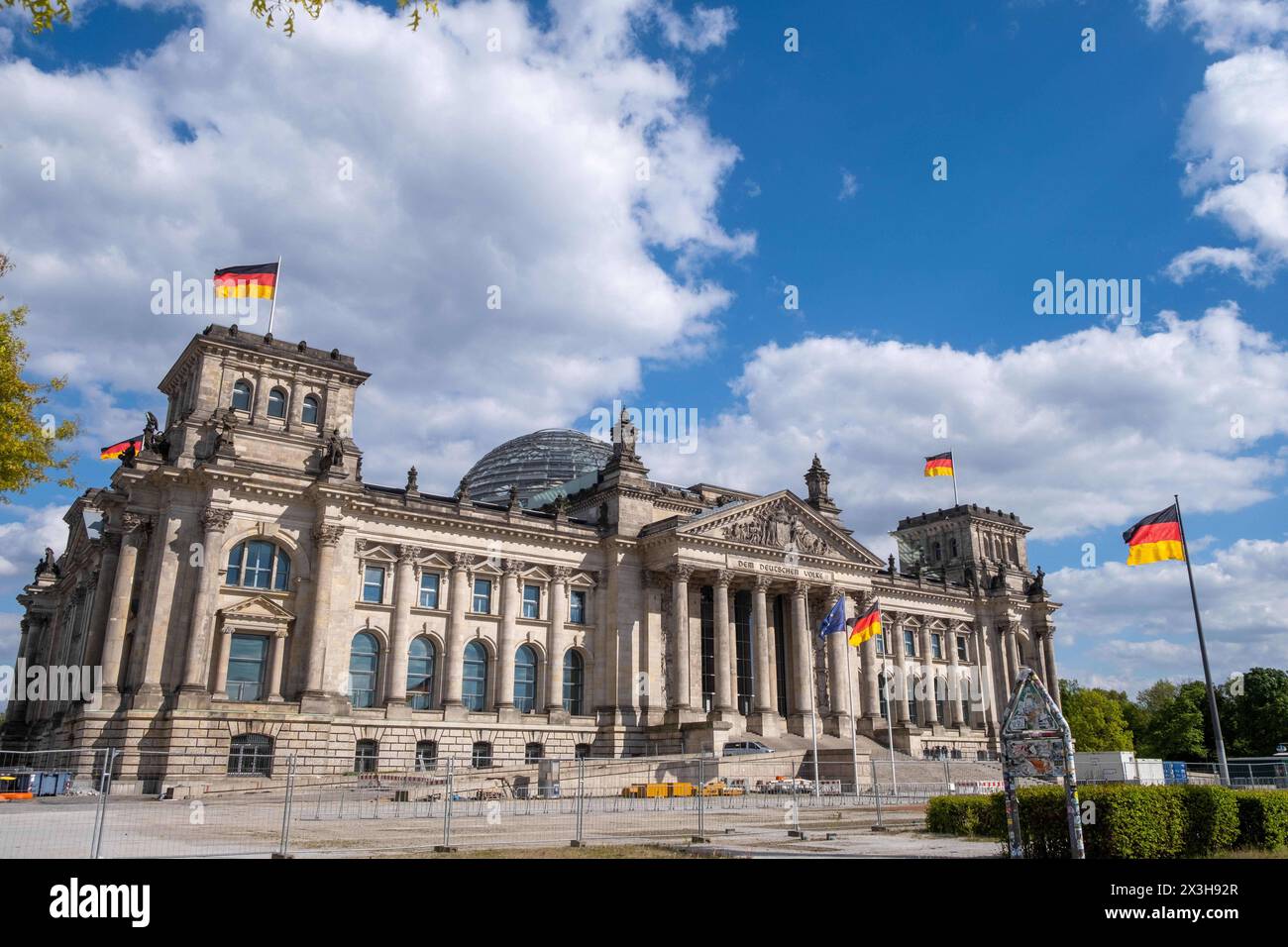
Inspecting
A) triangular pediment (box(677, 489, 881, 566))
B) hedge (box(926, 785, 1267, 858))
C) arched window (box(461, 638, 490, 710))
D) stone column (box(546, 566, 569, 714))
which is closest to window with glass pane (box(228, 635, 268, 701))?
arched window (box(461, 638, 490, 710))

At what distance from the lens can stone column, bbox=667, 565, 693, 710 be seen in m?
61.5

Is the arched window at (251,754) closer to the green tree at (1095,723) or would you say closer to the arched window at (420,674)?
the arched window at (420,674)

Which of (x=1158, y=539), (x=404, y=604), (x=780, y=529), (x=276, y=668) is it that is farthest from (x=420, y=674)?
(x=1158, y=539)

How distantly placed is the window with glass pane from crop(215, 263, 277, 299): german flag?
58.9ft

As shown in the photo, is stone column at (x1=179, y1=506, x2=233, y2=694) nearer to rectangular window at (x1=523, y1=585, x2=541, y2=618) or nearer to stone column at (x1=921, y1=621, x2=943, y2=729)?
rectangular window at (x1=523, y1=585, x2=541, y2=618)

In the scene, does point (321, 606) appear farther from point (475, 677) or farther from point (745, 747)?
point (745, 747)

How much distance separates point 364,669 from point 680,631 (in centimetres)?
2026

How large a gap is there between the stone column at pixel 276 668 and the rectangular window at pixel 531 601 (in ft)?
50.7

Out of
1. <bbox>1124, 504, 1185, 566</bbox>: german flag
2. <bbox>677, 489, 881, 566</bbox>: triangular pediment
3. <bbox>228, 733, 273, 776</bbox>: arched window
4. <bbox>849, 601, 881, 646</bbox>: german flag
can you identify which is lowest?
<bbox>228, 733, 273, 776</bbox>: arched window

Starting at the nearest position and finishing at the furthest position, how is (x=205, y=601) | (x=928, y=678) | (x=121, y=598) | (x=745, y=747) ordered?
(x=121, y=598) < (x=205, y=601) < (x=745, y=747) < (x=928, y=678)

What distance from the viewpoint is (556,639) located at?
60.4m

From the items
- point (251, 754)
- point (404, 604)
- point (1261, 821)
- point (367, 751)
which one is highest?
point (404, 604)

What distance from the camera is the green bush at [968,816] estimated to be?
2273 centimetres
